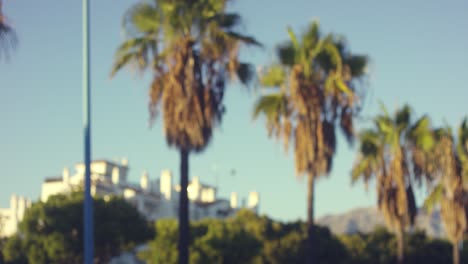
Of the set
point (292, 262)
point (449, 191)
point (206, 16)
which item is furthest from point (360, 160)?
point (292, 262)

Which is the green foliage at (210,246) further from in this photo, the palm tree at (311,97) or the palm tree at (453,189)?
the palm tree at (311,97)

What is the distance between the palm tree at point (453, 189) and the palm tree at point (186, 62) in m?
14.6

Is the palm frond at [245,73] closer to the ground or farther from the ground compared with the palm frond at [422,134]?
farther from the ground

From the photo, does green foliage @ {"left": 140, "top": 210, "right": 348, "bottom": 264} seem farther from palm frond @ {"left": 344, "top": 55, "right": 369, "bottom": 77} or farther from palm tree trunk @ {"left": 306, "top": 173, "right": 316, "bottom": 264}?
palm frond @ {"left": 344, "top": 55, "right": 369, "bottom": 77}

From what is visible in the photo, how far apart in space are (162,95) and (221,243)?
3104 cm

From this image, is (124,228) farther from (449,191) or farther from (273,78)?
(273,78)

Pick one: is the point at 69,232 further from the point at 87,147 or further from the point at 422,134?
the point at 87,147

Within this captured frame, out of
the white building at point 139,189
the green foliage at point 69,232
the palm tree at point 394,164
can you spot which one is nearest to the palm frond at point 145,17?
the palm tree at point 394,164

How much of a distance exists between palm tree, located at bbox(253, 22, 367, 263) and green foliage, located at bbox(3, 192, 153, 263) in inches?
983

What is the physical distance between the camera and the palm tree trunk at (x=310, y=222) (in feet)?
86.3

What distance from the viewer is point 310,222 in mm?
26344

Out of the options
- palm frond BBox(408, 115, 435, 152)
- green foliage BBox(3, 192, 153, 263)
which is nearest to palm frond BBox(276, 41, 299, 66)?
palm frond BBox(408, 115, 435, 152)

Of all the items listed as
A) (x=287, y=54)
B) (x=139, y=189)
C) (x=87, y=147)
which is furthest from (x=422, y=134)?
(x=139, y=189)

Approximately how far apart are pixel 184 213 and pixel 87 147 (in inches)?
267
